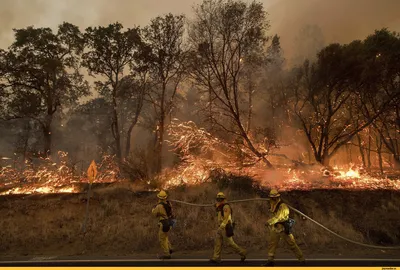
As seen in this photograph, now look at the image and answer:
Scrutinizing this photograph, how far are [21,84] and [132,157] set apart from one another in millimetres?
12881

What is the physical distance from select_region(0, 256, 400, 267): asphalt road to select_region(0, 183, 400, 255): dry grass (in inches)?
60.1

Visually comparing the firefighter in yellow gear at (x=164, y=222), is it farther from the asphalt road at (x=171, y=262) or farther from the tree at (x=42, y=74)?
the tree at (x=42, y=74)

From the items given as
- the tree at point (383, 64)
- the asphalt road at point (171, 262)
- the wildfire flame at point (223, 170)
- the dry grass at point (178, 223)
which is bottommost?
the asphalt road at point (171, 262)

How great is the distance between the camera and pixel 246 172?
19125 millimetres

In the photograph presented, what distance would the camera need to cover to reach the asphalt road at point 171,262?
329 inches

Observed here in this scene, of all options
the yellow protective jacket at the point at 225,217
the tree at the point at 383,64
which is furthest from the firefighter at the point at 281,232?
the tree at the point at 383,64

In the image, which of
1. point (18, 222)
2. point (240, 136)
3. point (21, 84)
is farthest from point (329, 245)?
point (21, 84)

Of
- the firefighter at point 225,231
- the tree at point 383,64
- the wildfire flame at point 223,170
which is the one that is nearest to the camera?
the firefighter at point 225,231

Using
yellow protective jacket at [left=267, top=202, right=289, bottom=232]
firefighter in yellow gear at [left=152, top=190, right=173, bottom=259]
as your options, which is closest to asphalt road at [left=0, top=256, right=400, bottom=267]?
firefighter in yellow gear at [left=152, top=190, right=173, bottom=259]

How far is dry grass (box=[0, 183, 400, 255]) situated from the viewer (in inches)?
464

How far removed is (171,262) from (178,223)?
13.7ft

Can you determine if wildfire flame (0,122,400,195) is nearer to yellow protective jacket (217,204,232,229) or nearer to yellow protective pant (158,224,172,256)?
yellow protective jacket (217,204,232,229)

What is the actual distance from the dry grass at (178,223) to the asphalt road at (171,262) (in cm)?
153

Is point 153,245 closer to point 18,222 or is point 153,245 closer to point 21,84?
point 18,222
